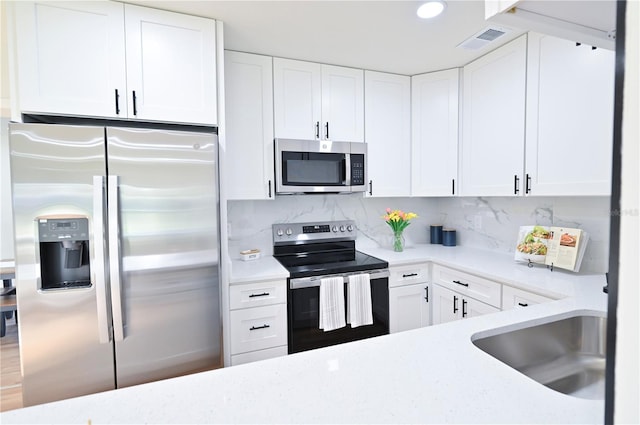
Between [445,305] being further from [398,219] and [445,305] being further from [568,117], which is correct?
[568,117]

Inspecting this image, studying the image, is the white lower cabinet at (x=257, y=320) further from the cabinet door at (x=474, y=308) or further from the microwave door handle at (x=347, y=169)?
the cabinet door at (x=474, y=308)

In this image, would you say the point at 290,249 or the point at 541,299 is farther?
the point at 290,249

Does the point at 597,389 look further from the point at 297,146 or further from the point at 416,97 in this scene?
the point at 416,97

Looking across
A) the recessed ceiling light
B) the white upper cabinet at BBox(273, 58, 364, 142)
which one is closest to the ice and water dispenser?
the white upper cabinet at BBox(273, 58, 364, 142)

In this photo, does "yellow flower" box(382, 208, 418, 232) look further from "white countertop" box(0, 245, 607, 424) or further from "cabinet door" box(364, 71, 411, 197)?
"white countertop" box(0, 245, 607, 424)

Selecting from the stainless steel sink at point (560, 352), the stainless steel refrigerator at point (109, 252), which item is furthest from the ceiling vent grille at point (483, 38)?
the stainless steel refrigerator at point (109, 252)

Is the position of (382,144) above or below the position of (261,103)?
below

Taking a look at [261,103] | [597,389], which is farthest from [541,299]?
[261,103]

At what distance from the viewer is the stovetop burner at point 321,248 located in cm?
226

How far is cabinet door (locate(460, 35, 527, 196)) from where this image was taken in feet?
6.66

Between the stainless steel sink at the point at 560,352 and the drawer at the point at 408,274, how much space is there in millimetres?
1226

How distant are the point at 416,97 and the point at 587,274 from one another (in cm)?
179

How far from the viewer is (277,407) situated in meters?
0.67

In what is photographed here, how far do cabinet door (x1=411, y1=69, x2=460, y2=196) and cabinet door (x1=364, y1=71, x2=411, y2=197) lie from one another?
7 centimetres
